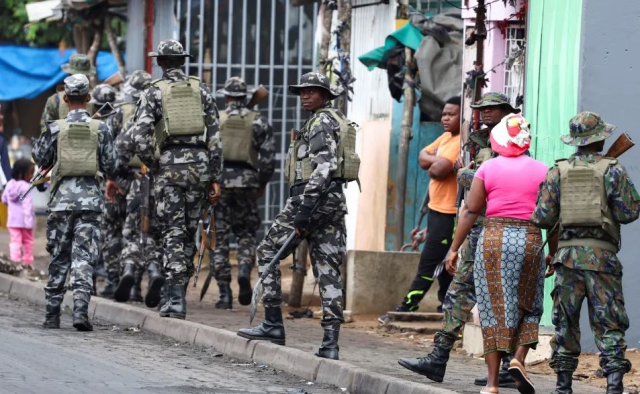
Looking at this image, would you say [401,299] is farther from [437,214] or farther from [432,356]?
[432,356]

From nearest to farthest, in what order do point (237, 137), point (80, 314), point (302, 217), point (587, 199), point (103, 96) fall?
point (587, 199) → point (302, 217) → point (80, 314) → point (237, 137) → point (103, 96)

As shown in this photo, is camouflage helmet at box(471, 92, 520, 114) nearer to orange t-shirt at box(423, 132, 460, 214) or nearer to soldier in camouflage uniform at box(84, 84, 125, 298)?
orange t-shirt at box(423, 132, 460, 214)

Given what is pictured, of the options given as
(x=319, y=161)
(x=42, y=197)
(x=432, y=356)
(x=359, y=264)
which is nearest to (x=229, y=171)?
(x=359, y=264)

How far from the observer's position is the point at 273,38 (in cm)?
1798

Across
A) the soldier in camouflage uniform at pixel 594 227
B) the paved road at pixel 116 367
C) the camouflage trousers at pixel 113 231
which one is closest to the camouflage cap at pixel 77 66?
the camouflage trousers at pixel 113 231

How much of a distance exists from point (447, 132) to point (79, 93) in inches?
128

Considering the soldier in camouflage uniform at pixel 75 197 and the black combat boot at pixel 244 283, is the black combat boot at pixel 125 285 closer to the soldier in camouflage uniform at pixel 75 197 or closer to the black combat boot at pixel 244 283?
the black combat boot at pixel 244 283

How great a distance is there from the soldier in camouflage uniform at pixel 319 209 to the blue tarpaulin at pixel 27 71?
18.9 metres

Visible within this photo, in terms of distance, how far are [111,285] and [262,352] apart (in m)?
4.50

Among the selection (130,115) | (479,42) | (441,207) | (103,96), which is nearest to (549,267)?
(479,42)

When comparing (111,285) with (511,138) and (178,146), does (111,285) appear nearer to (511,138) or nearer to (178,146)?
(178,146)

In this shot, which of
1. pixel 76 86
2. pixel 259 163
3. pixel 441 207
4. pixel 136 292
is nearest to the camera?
pixel 76 86

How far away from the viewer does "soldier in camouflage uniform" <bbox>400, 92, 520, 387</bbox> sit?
29.2ft

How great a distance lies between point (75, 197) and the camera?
11.4 metres
